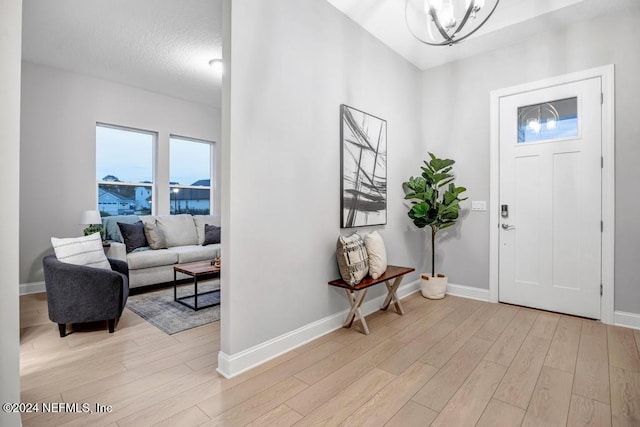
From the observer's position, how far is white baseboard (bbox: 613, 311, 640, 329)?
281 centimetres

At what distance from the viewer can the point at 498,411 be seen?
66.1 inches

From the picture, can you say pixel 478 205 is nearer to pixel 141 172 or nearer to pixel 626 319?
pixel 626 319

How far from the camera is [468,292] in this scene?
3.79m

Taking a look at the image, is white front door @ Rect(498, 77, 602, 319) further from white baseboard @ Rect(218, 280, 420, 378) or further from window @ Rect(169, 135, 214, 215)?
window @ Rect(169, 135, 214, 215)

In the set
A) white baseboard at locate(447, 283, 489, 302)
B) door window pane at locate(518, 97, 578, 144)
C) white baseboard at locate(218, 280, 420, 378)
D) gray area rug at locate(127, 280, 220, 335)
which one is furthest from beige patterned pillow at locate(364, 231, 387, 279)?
door window pane at locate(518, 97, 578, 144)

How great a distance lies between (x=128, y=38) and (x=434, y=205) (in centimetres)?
403

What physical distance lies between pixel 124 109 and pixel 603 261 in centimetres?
650

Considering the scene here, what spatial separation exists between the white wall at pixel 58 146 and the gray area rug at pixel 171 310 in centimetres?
164

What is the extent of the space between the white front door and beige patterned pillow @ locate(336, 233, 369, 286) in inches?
76.4

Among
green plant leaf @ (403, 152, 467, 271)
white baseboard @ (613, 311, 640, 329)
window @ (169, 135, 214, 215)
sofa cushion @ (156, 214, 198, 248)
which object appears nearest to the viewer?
white baseboard @ (613, 311, 640, 329)

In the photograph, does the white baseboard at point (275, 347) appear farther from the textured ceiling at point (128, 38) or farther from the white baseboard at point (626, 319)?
the textured ceiling at point (128, 38)

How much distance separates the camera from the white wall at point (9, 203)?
4.24 feet

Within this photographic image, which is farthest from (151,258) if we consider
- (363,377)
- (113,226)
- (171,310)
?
(363,377)

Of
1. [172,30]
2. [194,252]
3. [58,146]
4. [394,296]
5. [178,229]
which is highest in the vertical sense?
[172,30]
